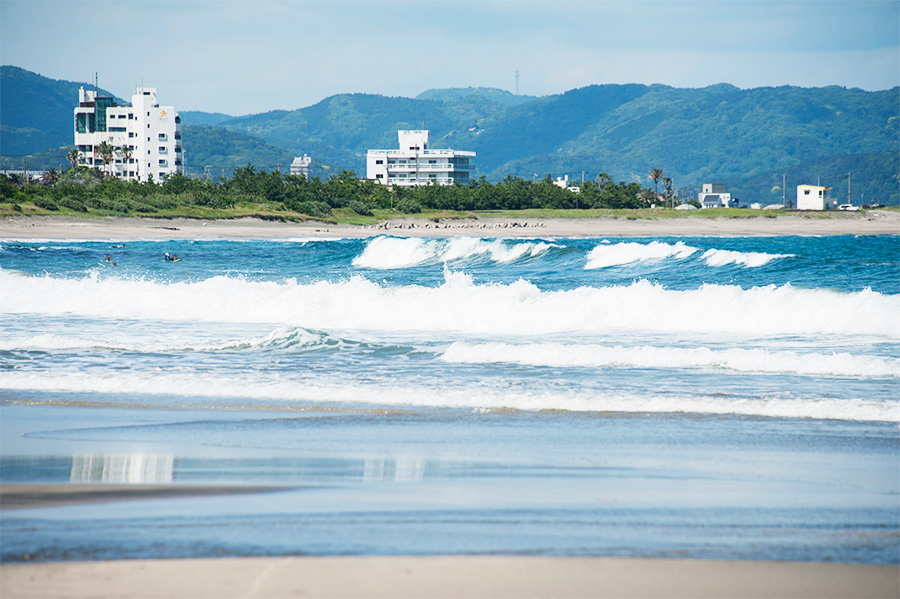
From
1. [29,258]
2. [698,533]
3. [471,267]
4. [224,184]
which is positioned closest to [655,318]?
[698,533]

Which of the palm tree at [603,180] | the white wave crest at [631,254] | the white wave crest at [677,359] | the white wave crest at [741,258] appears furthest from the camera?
the palm tree at [603,180]

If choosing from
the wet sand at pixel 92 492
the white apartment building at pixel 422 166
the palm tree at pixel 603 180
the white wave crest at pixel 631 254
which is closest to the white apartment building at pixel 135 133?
the white apartment building at pixel 422 166

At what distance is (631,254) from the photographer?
34.9 metres

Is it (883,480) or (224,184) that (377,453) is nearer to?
(883,480)

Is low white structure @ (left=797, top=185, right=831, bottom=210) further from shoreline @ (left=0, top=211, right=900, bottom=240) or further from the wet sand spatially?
the wet sand

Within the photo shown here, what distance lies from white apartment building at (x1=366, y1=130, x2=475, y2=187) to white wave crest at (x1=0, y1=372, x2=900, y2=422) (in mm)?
119193

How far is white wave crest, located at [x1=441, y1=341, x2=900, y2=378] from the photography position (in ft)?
38.1

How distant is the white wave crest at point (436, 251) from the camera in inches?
1564

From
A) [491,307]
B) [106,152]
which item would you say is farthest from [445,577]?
[106,152]

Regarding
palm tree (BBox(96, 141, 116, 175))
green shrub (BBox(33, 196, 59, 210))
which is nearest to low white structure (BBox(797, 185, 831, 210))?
green shrub (BBox(33, 196, 59, 210))

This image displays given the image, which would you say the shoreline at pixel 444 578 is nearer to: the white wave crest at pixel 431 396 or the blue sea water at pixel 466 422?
the blue sea water at pixel 466 422

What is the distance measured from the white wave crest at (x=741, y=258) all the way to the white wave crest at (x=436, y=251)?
9377mm

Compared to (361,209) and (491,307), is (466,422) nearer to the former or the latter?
(491,307)

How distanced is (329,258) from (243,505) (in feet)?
125
